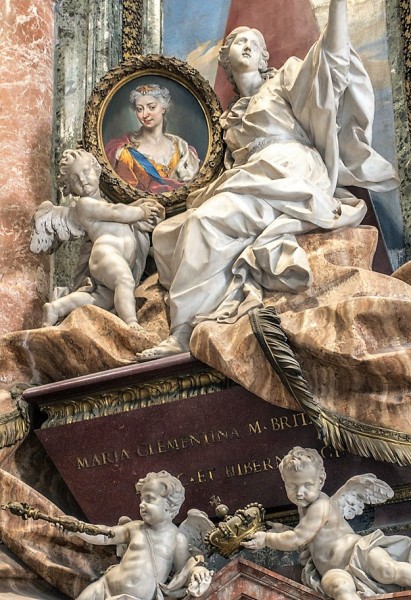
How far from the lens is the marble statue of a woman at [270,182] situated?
6.70 meters

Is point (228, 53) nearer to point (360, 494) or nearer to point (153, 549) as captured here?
point (360, 494)

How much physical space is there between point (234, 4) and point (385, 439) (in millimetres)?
4132

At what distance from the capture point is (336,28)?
711cm

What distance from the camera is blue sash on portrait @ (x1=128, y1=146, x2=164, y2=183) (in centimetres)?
820

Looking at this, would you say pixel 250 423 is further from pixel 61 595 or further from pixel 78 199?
pixel 78 199

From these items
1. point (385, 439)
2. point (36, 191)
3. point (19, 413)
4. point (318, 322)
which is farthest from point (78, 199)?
point (385, 439)

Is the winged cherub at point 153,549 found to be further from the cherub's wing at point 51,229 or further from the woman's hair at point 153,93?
the woman's hair at point 153,93

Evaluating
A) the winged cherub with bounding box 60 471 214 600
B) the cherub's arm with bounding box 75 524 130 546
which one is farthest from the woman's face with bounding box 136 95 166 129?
the cherub's arm with bounding box 75 524 130 546

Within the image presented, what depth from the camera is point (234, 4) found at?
355 inches

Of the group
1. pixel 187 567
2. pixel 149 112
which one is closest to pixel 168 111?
pixel 149 112

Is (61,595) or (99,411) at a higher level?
(99,411)

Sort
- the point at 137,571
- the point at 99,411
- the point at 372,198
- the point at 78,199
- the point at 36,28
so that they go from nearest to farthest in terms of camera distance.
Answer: the point at 137,571
the point at 99,411
the point at 78,199
the point at 372,198
the point at 36,28

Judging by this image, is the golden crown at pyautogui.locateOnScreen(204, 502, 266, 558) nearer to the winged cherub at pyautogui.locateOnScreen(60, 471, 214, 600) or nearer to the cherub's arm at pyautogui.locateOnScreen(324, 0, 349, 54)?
the winged cherub at pyautogui.locateOnScreen(60, 471, 214, 600)

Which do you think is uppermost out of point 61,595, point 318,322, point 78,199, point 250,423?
point 78,199
